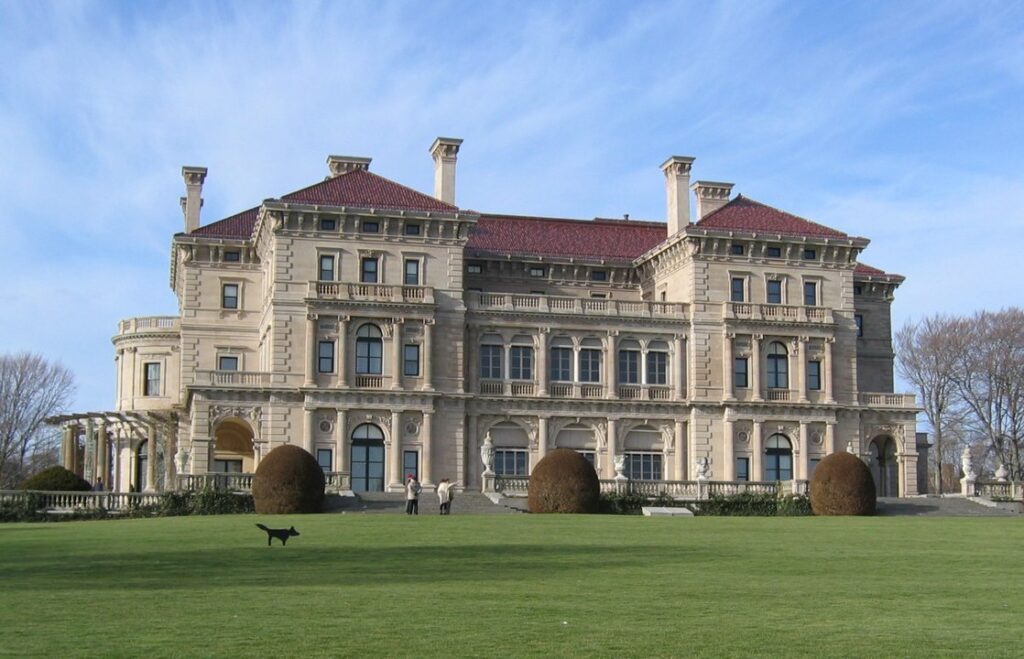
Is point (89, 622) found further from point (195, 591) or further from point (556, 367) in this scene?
point (556, 367)

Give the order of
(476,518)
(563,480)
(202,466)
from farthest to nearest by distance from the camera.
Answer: (202,466) < (563,480) < (476,518)

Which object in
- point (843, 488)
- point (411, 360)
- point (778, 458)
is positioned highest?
point (411, 360)

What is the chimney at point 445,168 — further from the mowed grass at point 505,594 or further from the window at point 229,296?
the mowed grass at point 505,594

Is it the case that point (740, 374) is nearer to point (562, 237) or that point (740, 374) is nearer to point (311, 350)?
point (562, 237)

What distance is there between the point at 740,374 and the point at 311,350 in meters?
20.5

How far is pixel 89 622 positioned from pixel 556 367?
5184cm

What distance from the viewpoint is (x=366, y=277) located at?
6694cm

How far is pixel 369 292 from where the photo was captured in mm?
66438

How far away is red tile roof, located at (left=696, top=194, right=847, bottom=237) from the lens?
7156cm

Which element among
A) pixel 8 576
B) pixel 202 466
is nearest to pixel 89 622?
pixel 8 576

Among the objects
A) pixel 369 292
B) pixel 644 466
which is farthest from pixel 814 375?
pixel 369 292

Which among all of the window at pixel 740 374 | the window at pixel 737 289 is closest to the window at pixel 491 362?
the window at pixel 740 374

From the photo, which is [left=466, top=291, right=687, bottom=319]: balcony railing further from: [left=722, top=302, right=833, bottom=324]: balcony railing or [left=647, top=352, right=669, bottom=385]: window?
[left=722, top=302, right=833, bottom=324]: balcony railing

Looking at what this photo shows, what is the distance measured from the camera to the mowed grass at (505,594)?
17.1m
